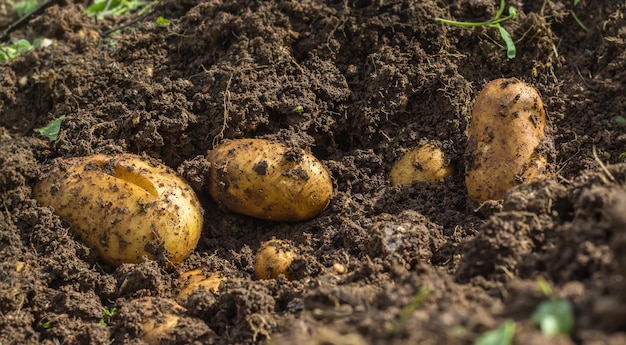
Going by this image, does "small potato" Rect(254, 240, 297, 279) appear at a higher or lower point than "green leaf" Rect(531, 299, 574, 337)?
lower

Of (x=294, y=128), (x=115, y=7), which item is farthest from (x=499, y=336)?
(x=115, y=7)

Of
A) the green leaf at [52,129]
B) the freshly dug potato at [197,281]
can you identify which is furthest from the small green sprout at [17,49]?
the freshly dug potato at [197,281]

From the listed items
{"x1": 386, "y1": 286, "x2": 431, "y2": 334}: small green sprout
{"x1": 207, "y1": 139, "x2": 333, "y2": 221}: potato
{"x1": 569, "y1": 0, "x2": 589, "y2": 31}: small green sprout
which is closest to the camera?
{"x1": 386, "y1": 286, "x2": 431, "y2": 334}: small green sprout

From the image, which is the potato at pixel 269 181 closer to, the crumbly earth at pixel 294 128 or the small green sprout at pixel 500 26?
the crumbly earth at pixel 294 128

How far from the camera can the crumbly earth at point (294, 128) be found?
8.29ft

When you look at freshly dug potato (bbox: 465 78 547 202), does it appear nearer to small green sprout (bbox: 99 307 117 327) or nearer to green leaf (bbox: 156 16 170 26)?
small green sprout (bbox: 99 307 117 327)

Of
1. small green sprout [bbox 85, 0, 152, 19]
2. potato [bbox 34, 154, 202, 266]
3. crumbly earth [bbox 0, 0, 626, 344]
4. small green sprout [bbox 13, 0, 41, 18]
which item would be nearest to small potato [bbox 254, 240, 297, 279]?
crumbly earth [bbox 0, 0, 626, 344]

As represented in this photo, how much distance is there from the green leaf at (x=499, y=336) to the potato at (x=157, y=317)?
4.36ft

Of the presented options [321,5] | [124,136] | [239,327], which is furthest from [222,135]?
[239,327]

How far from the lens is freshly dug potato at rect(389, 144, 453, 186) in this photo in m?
3.20

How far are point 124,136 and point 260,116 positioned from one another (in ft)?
2.19

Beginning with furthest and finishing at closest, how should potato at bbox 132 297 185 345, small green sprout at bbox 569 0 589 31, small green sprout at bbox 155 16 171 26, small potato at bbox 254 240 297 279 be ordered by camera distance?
small green sprout at bbox 155 16 171 26
small green sprout at bbox 569 0 589 31
small potato at bbox 254 240 297 279
potato at bbox 132 297 185 345

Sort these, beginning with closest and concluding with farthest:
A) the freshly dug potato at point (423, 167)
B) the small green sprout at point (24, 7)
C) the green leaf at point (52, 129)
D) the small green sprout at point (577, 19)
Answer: the freshly dug potato at point (423, 167), the green leaf at point (52, 129), the small green sprout at point (577, 19), the small green sprout at point (24, 7)

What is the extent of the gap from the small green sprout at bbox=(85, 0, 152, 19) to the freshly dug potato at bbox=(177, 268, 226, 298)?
2.04m
